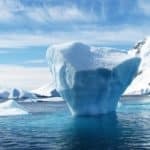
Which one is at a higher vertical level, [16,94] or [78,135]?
[78,135]

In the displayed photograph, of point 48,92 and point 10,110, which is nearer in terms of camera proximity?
point 10,110

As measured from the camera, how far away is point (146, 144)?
29.0 metres

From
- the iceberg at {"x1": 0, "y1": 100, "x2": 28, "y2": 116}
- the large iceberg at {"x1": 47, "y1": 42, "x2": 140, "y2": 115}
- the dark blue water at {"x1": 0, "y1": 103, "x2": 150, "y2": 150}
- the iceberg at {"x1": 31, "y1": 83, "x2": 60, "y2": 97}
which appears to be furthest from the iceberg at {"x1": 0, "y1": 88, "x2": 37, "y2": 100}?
the dark blue water at {"x1": 0, "y1": 103, "x2": 150, "y2": 150}

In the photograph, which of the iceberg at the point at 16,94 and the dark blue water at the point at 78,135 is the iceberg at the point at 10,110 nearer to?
the dark blue water at the point at 78,135

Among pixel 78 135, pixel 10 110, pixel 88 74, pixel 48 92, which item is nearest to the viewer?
pixel 78 135

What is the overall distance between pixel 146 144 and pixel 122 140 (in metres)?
2.27

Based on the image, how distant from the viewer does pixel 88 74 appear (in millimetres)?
47438

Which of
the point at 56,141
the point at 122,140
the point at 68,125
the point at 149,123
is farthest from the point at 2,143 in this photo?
the point at 149,123

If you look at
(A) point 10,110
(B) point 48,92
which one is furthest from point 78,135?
(B) point 48,92

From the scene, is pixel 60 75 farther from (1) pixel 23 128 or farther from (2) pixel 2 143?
(2) pixel 2 143

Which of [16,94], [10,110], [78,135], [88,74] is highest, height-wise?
[88,74]

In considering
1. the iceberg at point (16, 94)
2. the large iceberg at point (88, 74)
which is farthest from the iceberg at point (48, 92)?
the large iceberg at point (88, 74)

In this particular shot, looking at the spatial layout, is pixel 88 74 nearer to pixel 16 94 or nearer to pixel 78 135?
pixel 78 135

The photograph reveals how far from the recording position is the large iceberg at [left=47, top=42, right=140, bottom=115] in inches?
1865
